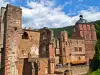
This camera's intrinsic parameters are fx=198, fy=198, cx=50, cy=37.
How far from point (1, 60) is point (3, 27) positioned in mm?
3959

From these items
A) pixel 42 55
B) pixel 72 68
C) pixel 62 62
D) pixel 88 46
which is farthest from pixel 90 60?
pixel 42 55

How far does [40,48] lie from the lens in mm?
37031

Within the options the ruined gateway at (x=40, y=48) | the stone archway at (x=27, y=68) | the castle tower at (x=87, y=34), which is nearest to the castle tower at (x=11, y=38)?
the ruined gateway at (x=40, y=48)

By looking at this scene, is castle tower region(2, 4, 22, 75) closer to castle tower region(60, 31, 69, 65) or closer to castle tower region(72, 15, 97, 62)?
castle tower region(60, 31, 69, 65)

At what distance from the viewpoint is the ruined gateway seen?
2183cm

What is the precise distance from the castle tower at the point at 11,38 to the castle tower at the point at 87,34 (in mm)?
29084

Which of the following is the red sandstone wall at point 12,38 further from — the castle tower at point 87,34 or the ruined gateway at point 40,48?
the castle tower at point 87,34

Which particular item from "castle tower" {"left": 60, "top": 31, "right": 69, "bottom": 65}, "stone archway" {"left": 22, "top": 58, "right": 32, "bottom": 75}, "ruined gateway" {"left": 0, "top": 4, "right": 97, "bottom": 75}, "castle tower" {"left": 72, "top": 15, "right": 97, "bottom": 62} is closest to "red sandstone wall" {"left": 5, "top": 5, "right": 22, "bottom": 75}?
"ruined gateway" {"left": 0, "top": 4, "right": 97, "bottom": 75}

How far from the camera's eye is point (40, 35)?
37312mm

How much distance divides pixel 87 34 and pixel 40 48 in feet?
56.5

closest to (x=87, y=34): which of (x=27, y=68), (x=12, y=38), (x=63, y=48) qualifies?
(x=63, y=48)

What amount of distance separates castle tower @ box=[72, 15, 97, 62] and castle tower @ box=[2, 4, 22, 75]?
2908cm

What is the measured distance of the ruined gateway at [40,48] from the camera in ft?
71.6

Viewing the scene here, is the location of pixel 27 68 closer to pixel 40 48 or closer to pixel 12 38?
pixel 12 38
